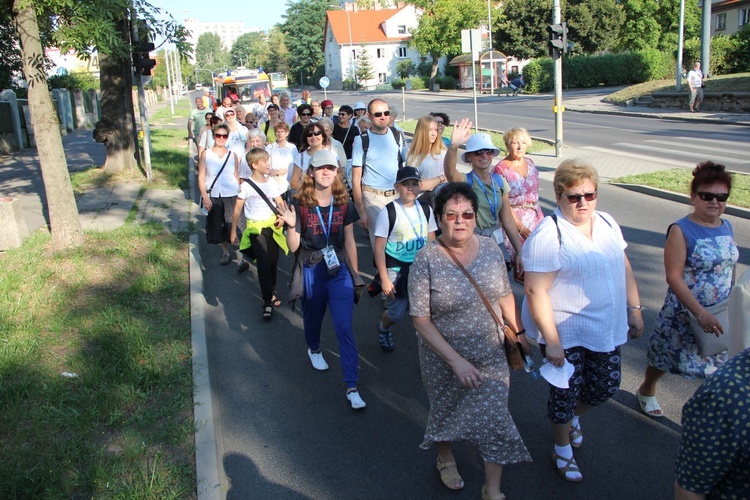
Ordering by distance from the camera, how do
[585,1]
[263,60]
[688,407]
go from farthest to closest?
[263,60]
[585,1]
[688,407]

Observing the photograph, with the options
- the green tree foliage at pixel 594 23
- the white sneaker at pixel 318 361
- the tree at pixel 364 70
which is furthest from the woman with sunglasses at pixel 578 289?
the tree at pixel 364 70

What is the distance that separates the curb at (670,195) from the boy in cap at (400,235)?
6.34 m

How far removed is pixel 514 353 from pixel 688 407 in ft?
5.36

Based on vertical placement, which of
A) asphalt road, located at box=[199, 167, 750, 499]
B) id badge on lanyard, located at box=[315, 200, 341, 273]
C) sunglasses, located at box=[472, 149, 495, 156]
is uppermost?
sunglasses, located at box=[472, 149, 495, 156]

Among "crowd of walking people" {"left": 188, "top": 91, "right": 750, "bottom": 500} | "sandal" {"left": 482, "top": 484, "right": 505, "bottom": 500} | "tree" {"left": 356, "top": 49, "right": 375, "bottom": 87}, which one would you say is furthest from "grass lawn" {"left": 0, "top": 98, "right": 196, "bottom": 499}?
"tree" {"left": 356, "top": 49, "right": 375, "bottom": 87}

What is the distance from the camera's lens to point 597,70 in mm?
50719

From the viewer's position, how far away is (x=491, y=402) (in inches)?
137

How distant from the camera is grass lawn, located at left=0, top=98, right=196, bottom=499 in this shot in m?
3.87

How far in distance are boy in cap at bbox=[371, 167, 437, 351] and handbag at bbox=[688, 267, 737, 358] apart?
6.75 feet

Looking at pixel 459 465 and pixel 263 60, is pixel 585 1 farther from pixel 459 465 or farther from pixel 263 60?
pixel 263 60

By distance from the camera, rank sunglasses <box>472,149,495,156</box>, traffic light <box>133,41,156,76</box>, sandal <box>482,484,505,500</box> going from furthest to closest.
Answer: traffic light <box>133,41,156,76</box> < sunglasses <box>472,149,495,156</box> < sandal <box>482,484,505,500</box>

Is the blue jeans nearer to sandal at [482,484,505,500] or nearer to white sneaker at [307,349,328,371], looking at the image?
white sneaker at [307,349,328,371]

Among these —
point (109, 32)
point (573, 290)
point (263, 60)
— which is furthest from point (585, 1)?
point (263, 60)

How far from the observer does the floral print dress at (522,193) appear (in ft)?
18.9
